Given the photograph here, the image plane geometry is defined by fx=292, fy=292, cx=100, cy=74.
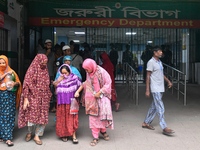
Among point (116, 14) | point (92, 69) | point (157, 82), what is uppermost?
point (116, 14)

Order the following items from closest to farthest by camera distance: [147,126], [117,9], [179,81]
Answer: [147,126] < [179,81] < [117,9]

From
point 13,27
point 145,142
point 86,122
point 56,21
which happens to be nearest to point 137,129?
point 145,142

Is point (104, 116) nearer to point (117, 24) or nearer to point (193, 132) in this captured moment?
point (193, 132)

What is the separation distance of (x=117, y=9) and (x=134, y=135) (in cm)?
593

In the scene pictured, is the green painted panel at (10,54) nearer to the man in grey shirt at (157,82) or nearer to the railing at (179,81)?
the man in grey shirt at (157,82)

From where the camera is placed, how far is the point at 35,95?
15.3 feet

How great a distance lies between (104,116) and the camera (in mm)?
4648

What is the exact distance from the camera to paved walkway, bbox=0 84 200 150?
15.2 feet

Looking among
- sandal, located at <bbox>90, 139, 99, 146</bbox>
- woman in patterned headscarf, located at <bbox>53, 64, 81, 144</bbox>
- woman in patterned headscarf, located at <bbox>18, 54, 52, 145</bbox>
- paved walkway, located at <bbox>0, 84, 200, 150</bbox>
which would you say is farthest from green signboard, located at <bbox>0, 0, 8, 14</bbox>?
sandal, located at <bbox>90, 139, 99, 146</bbox>

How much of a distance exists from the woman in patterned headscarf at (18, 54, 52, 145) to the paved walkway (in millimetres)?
383

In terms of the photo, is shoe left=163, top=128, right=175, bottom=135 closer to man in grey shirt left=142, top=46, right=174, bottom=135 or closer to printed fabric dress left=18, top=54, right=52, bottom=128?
man in grey shirt left=142, top=46, right=174, bottom=135

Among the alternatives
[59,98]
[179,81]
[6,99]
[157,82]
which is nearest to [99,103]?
[59,98]

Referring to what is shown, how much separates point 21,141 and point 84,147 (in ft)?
3.61

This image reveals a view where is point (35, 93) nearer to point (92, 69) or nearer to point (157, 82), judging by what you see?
point (92, 69)
